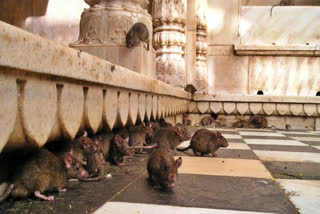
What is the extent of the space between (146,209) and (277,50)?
822 centimetres

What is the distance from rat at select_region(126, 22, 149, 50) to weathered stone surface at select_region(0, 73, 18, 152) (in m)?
2.79

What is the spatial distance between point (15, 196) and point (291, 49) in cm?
856

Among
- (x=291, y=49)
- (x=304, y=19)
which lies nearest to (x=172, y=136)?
(x=291, y=49)

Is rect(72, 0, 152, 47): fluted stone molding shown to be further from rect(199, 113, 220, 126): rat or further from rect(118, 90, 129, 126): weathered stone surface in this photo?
rect(199, 113, 220, 126): rat

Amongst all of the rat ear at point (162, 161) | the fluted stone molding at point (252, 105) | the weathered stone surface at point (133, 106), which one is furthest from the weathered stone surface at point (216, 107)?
the rat ear at point (162, 161)

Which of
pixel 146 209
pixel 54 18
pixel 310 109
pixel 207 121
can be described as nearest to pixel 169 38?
pixel 207 121

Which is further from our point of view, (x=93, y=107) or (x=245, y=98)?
(x=245, y=98)

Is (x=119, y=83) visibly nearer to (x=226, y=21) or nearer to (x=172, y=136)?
(x=172, y=136)

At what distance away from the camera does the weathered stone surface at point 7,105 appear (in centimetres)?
109

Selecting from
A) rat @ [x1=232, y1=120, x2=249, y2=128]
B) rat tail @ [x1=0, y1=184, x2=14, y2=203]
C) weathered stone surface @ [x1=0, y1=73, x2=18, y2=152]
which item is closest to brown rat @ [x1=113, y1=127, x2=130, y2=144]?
rat tail @ [x1=0, y1=184, x2=14, y2=203]

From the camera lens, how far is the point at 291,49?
8.64 meters

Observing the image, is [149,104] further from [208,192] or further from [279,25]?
[279,25]

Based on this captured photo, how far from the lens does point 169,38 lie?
6.64m

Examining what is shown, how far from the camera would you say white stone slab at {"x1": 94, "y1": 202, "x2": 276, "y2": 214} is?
1358 millimetres
